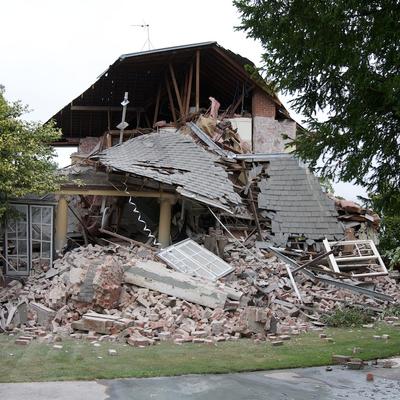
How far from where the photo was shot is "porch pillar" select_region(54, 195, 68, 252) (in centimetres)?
1722

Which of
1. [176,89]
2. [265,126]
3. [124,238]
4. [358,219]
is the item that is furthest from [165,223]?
[265,126]

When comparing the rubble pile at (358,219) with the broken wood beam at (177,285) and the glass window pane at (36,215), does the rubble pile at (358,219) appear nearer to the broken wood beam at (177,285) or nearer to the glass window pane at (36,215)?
the broken wood beam at (177,285)

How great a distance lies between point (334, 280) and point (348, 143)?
8.74 m

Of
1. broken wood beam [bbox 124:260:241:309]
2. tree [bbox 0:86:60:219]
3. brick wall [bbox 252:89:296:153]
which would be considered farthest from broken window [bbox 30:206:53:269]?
brick wall [bbox 252:89:296:153]

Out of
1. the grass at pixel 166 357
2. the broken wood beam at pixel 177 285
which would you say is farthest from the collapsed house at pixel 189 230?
the grass at pixel 166 357

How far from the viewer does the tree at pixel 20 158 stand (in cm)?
1462

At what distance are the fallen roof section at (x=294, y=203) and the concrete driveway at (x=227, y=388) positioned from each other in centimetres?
1082

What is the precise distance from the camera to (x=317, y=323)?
508 inches

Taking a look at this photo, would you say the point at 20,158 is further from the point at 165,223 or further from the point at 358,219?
the point at 358,219

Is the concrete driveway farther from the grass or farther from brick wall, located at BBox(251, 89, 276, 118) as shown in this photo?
brick wall, located at BBox(251, 89, 276, 118)

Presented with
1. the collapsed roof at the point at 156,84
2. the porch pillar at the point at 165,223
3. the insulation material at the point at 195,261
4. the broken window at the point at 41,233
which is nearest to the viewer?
the insulation material at the point at 195,261

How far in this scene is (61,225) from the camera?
17281 mm

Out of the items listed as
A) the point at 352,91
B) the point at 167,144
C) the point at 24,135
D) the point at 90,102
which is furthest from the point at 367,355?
the point at 90,102

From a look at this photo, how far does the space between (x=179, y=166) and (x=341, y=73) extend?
1087 cm
